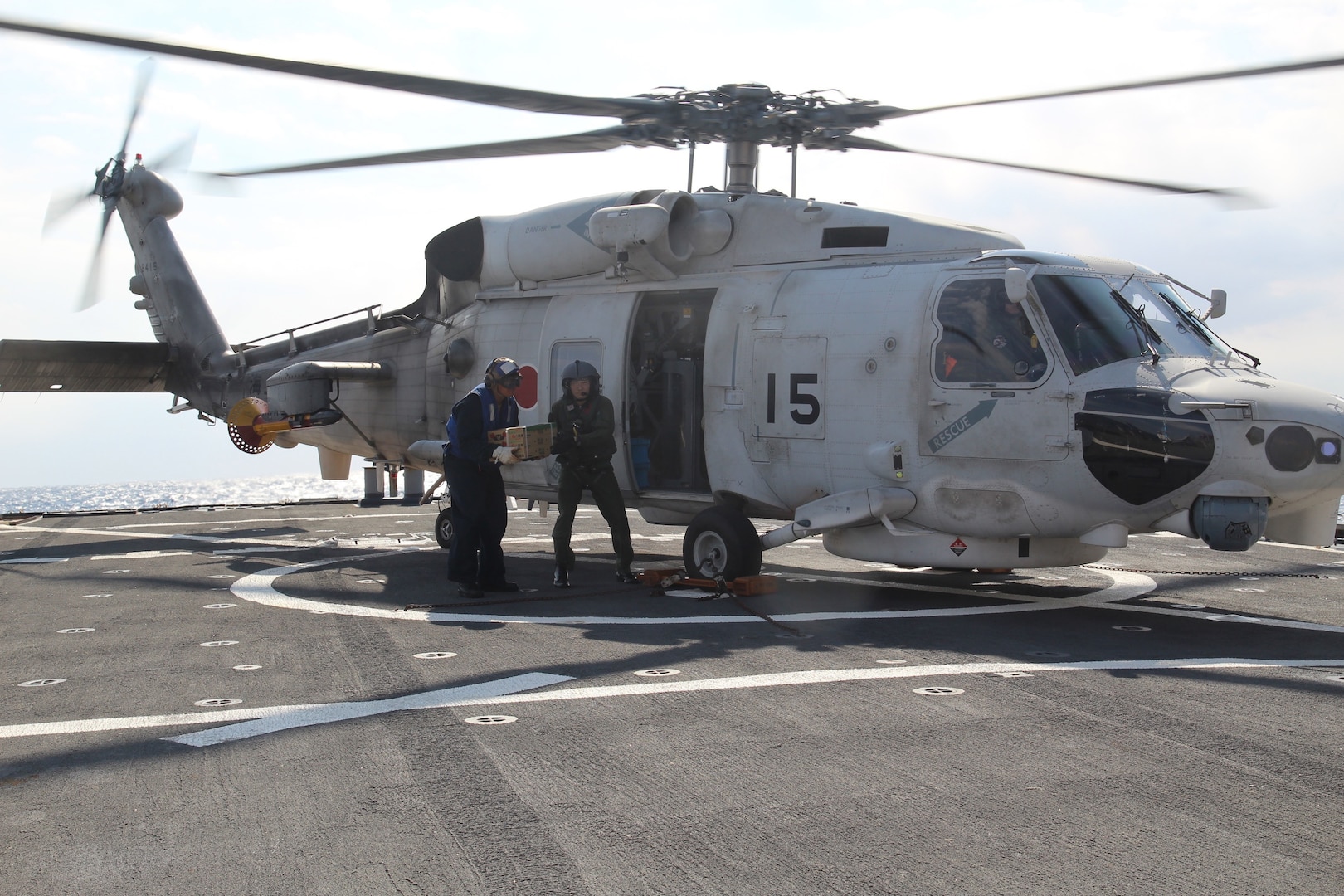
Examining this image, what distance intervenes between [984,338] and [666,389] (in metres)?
3.42

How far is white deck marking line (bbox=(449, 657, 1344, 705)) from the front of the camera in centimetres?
606

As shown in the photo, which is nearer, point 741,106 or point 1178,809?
point 1178,809

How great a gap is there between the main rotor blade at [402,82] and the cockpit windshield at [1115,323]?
410 cm

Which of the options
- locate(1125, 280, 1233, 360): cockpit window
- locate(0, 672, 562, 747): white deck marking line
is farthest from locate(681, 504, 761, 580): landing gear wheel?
locate(0, 672, 562, 747): white deck marking line

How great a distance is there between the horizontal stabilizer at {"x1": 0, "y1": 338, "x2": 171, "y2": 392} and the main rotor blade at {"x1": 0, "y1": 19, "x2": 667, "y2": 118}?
9927 millimetres

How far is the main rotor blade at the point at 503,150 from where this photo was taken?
10.9m

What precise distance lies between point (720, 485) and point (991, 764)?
Result: 6006mm

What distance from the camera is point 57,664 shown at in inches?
277

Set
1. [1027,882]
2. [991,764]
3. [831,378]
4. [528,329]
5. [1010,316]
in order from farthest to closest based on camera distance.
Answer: [528,329] → [831,378] → [1010,316] → [991,764] → [1027,882]

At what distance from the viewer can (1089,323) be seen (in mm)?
8930

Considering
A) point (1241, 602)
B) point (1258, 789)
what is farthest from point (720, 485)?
point (1258, 789)

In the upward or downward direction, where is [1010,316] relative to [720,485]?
upward

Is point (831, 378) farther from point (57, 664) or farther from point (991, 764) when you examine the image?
point (57, 664)

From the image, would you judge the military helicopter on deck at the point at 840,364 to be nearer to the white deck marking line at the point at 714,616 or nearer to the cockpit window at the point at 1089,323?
the cockpit window at the point at 1089,323
